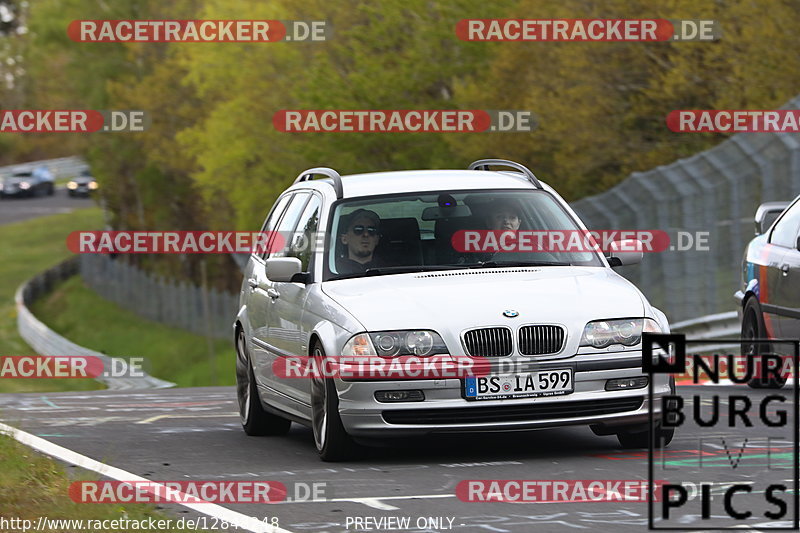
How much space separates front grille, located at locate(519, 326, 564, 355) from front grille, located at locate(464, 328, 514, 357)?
8 centimetres

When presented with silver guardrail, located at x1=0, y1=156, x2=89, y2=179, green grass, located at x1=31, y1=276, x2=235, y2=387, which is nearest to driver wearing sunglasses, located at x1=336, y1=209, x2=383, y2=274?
green grass, located at x1=31, y1=276, x2=235, y2=387

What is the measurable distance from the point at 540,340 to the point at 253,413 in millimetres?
3146

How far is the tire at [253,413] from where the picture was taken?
489 inches

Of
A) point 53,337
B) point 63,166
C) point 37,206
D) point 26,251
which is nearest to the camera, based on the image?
point 53,337

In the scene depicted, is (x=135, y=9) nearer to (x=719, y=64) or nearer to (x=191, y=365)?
(x=191, y=365)

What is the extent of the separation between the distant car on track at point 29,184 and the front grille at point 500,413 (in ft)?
381

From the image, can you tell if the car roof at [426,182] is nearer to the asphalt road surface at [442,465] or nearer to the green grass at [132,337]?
the asphalt road surface at [442,465]

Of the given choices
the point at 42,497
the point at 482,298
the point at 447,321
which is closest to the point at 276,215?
the point at 482,298

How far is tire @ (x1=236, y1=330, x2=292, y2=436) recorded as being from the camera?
1241cm

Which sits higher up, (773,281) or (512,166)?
(512,166)

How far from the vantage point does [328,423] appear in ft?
33.5

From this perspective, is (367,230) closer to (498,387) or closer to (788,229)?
(498,387)

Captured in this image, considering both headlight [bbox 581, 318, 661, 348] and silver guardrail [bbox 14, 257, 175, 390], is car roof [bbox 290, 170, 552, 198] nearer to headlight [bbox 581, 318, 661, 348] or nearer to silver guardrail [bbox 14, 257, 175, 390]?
headlight [bbox 581, 318, 661, 348]

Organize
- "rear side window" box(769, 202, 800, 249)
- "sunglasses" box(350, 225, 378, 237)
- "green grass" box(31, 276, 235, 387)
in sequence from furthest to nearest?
"green grass" box(31, 276, 235, 387)
"rear side window" box(769, 202, 800, 249)
"sunglasses" box(350, 225, 378, 237)
